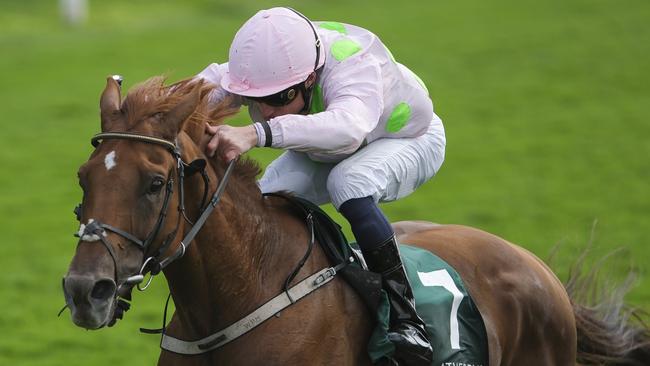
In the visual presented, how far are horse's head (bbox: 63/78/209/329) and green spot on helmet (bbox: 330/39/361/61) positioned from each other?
0.79m

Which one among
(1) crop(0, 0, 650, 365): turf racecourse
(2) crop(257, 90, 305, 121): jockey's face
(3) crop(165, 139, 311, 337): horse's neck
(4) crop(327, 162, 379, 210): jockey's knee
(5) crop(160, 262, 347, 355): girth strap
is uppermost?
(2) crop(257, 90, 305, 121): jockey's face

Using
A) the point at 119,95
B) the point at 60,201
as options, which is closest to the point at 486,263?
the point at 119,95

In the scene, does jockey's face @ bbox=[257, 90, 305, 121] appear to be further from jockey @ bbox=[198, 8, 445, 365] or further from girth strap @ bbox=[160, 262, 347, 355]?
girth strap @ bbox=[160, 262, 347, 355]

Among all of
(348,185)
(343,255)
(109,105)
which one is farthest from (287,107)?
(109,105)

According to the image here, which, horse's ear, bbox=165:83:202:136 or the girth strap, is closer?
horse's ear, bbox=165:83:202:136

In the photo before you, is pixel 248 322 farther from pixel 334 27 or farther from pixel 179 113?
pixel 334 27

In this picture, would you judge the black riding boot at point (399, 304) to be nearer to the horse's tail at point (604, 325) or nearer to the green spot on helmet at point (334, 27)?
the green spot on helmet at point (334, 27)

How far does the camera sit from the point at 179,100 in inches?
133

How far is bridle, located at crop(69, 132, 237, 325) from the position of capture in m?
3.08

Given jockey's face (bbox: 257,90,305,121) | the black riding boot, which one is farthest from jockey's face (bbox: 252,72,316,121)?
the black riding boot

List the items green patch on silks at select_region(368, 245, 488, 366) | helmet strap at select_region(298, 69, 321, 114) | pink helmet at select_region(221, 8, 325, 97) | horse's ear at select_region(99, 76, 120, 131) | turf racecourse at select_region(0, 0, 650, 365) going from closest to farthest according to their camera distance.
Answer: horse's ear at select_region(99, 76, 120, 131)
pink helmet at select_region(221, 8, 325, 97)
helmet strap at select_region(298, 69, 321, 114)
green patch on silks at select_region(368, 245, 488, 366)
turf racecourse at select_region(0, 0, 650, 365)

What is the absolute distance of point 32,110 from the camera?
13.5 meters

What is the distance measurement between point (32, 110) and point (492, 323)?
10.1 m

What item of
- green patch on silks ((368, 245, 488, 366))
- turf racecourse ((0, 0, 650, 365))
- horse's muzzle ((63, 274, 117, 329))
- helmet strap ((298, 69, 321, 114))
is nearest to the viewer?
horse's muzzle ((63, 274, 117, 329))
